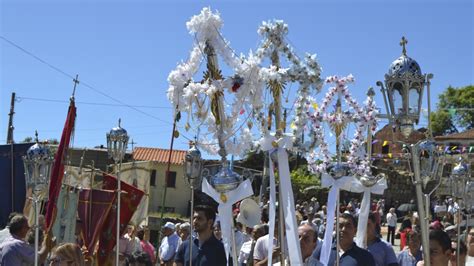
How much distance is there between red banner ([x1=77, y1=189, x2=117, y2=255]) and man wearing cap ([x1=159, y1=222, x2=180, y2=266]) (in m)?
1.85

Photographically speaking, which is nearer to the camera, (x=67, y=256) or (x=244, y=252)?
(x=67, y=256)

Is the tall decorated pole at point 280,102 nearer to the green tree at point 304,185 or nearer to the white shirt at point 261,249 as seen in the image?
the white shirt at point 261,249

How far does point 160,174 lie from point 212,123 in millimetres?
39992

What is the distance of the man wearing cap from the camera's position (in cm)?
1341

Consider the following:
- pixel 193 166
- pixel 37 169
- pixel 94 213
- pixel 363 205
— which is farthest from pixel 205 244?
pixel 94 213

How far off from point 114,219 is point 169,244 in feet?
6.06

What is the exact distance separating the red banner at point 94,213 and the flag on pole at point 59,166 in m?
2.05

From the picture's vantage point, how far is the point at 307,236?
285 inches

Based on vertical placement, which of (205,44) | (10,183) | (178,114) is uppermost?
(205,44)

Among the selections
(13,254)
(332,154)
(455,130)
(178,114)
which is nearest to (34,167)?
(13,254)

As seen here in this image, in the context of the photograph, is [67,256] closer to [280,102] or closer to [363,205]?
[280,102]

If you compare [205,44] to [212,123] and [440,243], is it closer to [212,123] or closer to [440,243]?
[212,123]

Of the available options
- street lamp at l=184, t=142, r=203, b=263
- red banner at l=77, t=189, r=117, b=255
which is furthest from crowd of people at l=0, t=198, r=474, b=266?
red banner at l=77, t=189, r=117, b=255

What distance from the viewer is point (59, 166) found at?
959cm
